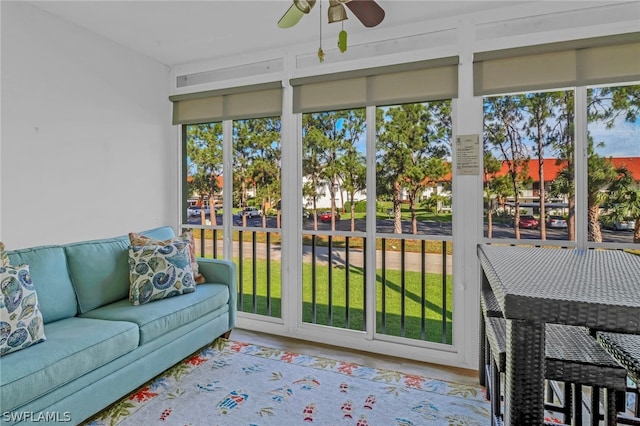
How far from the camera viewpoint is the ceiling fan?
182 centimetres

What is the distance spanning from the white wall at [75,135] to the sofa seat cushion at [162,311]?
2.76ft

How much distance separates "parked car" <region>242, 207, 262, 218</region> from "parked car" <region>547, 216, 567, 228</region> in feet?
7.78

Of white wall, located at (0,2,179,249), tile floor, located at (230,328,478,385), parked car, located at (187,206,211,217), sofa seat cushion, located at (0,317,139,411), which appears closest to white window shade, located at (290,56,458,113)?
parked car, located at (187,206,211,217)

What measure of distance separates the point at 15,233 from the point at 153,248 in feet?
2.87

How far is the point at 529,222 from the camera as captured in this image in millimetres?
A: 2564

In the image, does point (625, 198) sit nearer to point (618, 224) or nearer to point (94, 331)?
point (618, 224)

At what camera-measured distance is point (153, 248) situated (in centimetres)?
A: 263

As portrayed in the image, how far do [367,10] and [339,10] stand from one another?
19 cm

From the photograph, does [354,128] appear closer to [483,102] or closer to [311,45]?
[311,45]

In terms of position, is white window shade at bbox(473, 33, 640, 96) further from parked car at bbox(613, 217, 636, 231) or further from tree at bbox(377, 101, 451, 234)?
parked car at bbox(613, 217, 636, 231)

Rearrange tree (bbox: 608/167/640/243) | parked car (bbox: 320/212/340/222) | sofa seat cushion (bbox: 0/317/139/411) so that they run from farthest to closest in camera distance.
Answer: parked car (bbox: 320/212/340/222)
tree (bbox: 608/167/640/243)
sofa seat cushion (bbox: 0/317/139/411)

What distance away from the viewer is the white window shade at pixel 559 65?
2.23 metres

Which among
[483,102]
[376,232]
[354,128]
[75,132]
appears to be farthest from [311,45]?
[75,132]

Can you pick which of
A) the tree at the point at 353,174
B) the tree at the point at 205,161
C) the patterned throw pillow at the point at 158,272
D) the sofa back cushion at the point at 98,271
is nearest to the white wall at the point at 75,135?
the tree at the point at 205,161
